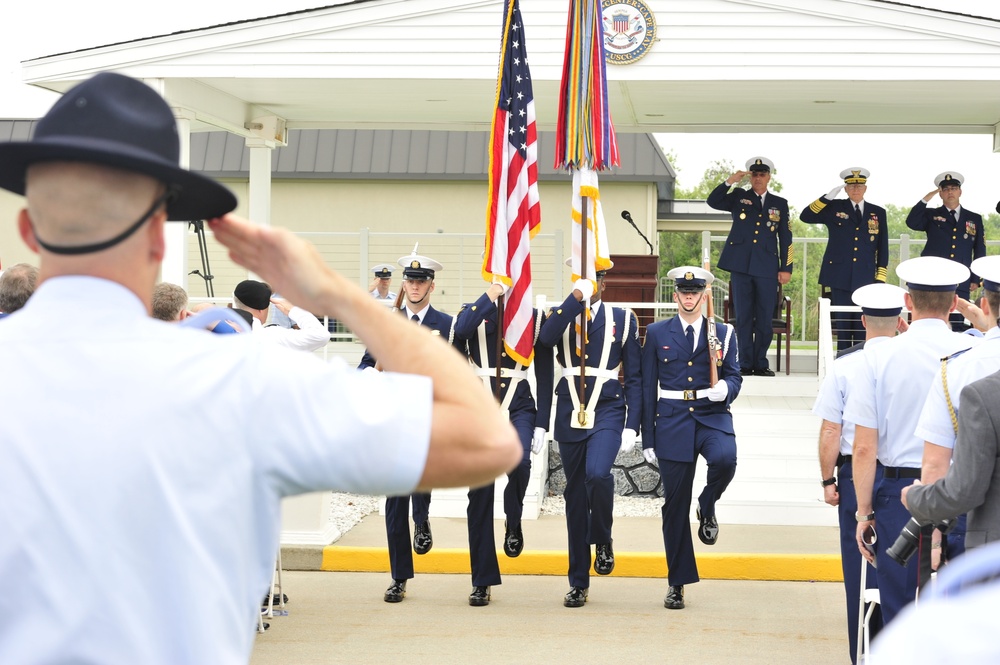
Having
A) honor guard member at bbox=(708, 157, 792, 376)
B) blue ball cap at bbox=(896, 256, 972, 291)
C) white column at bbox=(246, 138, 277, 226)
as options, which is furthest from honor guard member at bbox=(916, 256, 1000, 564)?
white column at bbox=(246, 138, 277, 226)

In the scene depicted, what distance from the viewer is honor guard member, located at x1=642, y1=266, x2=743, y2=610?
7.71 m

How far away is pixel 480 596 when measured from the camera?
307 inches

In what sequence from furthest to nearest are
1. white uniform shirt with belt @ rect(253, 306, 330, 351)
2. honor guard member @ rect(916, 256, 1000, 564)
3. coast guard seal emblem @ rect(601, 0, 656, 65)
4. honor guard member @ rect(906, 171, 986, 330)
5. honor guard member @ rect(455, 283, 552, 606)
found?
honor guard member @ rect(906, 171, 986, 330), coast guard seal emblem @ rect(601, 0, 656, 65), honor guard member @ rect(455, 283, 552, 606), white uniform shirt with belt @ rect(253, 306, 330, 351), honor guard member @ rect(916, 256, 1000, 564)

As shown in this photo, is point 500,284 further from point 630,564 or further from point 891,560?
point 891,560

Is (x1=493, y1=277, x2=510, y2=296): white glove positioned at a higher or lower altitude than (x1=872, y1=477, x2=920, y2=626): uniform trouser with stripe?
higher

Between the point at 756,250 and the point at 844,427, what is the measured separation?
22.2ft

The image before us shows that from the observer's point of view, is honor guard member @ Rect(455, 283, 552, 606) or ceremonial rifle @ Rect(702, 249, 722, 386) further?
ceremonial rifle @ Rect(702, 249, 722, 386)

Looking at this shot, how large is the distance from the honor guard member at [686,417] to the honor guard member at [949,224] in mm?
5962

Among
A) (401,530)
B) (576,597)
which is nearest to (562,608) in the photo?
(576,597)

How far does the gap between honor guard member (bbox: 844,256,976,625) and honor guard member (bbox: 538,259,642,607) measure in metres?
2.35

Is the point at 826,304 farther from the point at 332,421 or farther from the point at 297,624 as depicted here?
the point at 332,421

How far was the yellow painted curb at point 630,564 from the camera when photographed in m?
8.55

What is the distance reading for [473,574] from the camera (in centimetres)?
781

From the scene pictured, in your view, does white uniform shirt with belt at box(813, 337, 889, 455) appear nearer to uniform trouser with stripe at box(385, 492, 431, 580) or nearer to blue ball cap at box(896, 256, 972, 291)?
blue ball cap at box(896, 256, 972, 291)
